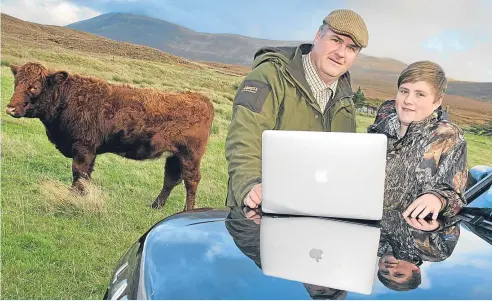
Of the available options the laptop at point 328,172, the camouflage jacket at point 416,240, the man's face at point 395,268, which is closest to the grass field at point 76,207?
the laptop at point 328,172

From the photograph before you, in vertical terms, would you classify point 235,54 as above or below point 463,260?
above

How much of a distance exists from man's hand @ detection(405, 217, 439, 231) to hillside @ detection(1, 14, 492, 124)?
2.99 meters

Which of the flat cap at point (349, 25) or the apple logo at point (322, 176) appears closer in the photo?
the apple logo at point (322, 176)

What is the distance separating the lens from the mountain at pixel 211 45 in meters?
4.72

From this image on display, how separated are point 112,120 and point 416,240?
11.0ft

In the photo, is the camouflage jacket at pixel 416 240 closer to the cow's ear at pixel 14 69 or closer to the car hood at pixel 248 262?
the car hood at pixel 248 262

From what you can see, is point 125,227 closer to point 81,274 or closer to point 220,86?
point 81,274

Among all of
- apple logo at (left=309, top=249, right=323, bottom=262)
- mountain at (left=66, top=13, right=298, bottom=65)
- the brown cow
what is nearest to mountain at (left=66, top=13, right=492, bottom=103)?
mountain at (left=66, top=13, right=298, bottom=65)

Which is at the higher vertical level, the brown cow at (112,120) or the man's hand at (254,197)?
the man's hand at (254,197)

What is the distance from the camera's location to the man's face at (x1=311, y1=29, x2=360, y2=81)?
2.30 metres

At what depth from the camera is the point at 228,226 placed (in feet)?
5.03

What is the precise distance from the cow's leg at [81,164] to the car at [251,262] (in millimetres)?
2845

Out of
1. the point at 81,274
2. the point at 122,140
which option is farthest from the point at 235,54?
the point at 81,274

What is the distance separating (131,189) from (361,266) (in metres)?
3.51
